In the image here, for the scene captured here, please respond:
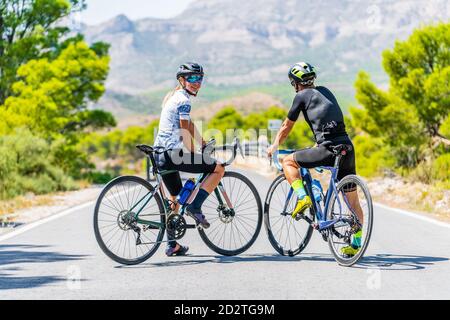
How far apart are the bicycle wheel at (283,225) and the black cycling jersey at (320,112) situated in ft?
2.87

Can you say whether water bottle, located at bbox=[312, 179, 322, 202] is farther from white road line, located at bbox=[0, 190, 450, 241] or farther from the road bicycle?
white road line, located at bbox=[0, 190, 450, 241]

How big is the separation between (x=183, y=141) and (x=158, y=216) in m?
0.84

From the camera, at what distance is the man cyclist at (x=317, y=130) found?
791 centimetres

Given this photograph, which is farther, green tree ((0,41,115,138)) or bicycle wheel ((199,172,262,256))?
green tree ((0,41,115,138))

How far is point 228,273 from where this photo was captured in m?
7.55

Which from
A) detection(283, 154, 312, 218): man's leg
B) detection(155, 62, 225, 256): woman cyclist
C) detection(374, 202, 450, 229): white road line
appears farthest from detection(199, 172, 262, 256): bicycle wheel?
detection(374, 202, 450, 229): white road line

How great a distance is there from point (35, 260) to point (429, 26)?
19.4m

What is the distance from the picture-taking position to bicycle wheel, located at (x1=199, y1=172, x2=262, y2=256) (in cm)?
863

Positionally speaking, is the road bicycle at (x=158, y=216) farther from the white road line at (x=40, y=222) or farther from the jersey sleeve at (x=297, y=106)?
the jersey sleeve at (x=297, y=106)

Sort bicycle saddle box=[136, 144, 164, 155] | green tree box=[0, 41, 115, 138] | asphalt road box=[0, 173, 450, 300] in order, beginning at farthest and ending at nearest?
green tree box=[0, 41, 115, 138], bicycle saddle box=[136, 144, 164, 155], asphalt road box=[0, 173, 450, 300]

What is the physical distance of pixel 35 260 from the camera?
8445 mm

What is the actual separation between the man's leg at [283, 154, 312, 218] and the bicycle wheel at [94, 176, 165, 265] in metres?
1.37
